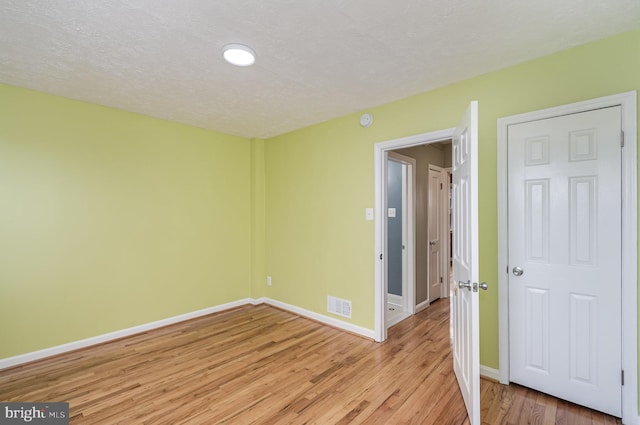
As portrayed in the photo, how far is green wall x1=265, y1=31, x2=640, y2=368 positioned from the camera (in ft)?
6.75

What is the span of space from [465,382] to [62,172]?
4.03 metres

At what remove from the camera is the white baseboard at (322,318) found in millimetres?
3290

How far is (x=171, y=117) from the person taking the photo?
3.51 metres

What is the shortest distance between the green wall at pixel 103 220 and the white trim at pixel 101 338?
0.06m

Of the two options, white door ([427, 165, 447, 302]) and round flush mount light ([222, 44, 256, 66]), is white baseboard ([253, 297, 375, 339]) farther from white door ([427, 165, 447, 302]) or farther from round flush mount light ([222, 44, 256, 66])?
round flush mount light ([222, 44, 256, 66])

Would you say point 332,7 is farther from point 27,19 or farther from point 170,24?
point 27,19

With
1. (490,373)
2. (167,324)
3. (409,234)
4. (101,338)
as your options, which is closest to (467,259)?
(490,373)

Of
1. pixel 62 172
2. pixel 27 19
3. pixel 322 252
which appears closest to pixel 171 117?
pixel 62 172

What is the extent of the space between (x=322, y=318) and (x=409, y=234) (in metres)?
1.66

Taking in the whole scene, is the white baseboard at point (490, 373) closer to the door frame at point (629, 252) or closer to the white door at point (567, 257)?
the white door at point (567, 257)

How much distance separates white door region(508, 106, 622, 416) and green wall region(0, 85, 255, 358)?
11.6 feet

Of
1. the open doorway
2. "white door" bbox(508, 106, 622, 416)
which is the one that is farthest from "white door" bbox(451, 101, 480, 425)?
the open doorway

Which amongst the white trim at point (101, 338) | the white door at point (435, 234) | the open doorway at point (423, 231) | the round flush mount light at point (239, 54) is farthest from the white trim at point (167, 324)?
the round flush mount light at point (239, 54)

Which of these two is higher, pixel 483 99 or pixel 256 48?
pixel 256 48
